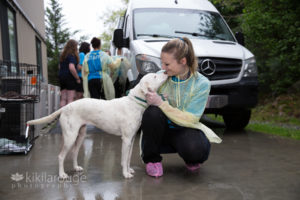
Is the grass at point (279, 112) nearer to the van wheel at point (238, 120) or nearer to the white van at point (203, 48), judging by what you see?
the van wheel at point (238, 120)

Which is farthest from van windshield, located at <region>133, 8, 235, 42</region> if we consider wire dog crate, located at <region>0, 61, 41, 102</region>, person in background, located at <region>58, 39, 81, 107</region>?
person in background, located at <region>58, 39, 81, 107</region>

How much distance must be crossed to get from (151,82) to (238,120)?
3749mm

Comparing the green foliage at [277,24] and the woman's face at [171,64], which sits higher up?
the green foliage at [277,24]

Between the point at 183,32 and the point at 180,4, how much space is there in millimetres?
956

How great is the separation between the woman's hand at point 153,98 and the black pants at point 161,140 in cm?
11

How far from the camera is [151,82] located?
3.02 m

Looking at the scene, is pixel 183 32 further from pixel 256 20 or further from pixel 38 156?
pixel 38 156

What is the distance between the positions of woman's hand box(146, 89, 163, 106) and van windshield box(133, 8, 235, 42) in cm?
285

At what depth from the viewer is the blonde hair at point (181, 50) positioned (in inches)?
123

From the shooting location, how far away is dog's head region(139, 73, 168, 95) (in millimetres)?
3012

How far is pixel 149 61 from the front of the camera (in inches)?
199

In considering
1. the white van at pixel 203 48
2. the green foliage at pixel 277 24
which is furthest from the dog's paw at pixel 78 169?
the green foliage at pixel 277 24

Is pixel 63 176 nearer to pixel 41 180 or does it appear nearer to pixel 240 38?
pixel 41 180

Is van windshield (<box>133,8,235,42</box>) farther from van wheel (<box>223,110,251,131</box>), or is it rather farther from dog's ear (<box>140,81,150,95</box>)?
dog's ear (<box>140,81,150,95</box>)
